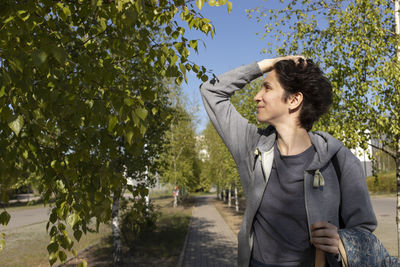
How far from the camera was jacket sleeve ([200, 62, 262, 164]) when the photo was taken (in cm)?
192

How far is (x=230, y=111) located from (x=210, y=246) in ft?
33.9

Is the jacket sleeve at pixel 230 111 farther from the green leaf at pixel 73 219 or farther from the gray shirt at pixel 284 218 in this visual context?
the green leaf at pixel 73 219

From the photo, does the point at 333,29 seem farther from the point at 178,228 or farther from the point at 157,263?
the point at 178,228

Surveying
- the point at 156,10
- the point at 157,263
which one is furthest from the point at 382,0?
the point at 157,263

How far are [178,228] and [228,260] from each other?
6.26 meters

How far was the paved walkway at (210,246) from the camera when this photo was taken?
30.8 feet

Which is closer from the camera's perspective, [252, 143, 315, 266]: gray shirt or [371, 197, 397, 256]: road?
[252, 143, 315, 266]: gray shirt

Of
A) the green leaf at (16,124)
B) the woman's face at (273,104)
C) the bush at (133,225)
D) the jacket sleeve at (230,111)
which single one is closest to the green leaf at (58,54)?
the green leaf at (16,124)

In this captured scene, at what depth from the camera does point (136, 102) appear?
6.79 feet

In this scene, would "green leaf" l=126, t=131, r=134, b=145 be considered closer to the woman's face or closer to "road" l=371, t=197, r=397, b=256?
the woman's face

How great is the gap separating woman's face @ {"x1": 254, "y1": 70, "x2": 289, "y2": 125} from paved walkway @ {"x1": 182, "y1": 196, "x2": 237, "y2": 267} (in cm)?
785

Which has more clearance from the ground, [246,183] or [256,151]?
[256,151]

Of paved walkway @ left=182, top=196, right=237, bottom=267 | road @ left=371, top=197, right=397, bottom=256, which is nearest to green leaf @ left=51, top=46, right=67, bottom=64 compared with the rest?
paved walkway @ left=182, top=196, right=237, bottom=267

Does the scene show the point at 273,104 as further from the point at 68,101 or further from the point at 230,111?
the point at 68,101
